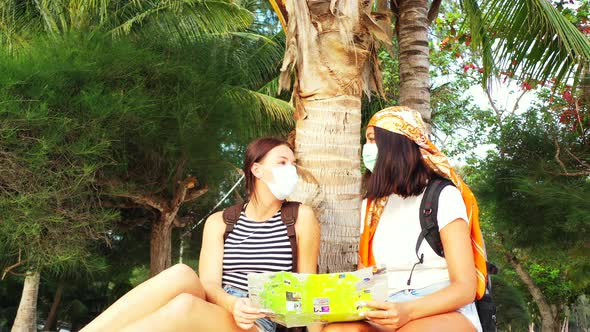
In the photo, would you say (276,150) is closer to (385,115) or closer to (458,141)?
(385,115)

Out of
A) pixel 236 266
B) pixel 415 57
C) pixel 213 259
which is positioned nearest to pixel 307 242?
pixel 236 266

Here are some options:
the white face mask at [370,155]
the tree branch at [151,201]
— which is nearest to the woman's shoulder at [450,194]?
the white face mask at [370,155]

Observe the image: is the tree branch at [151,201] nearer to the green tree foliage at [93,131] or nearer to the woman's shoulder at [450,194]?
the green tree foliage at [93,131]

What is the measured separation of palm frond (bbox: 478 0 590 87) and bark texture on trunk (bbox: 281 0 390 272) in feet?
13.5

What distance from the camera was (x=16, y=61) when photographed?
10.3m

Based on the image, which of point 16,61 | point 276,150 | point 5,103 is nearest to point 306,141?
point 276,150

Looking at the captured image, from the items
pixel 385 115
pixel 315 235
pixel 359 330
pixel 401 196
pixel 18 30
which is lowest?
pixel 359 330

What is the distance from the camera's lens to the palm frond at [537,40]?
797cm

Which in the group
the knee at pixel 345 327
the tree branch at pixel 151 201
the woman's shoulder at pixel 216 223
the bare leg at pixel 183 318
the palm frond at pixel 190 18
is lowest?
the tree branch at pixel 151 201

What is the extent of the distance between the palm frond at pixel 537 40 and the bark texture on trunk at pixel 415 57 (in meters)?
0.97

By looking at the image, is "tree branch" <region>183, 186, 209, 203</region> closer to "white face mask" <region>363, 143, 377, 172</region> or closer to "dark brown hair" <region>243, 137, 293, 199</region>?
"dark brown hair" <region>243, 137, 293, 199</region>

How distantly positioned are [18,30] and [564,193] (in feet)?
38.1

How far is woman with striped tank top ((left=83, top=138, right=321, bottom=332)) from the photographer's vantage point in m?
3.17

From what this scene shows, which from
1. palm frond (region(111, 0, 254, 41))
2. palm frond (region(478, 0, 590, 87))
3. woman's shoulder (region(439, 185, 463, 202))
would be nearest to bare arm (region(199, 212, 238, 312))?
woman's shoulder (region(439, 185, 463, 202))
